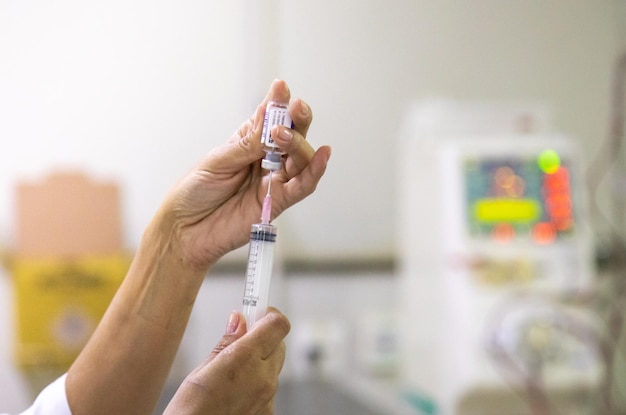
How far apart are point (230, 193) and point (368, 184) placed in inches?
49.4

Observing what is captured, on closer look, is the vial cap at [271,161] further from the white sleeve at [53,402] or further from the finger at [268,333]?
the white sleeve at [53,402]

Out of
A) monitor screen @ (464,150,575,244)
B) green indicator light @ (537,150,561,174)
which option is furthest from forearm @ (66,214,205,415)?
green indicator light @ (537,150,561,174)

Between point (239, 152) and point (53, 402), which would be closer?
point (239, 152)

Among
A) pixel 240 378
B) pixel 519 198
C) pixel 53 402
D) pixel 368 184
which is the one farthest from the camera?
pixel 368 184

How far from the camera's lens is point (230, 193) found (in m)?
0.99

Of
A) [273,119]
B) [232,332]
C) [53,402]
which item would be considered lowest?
[53,402]

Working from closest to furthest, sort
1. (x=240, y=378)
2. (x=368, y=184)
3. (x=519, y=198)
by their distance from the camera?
(x=240, y=378) < (x=519, y=198) < (x=368, y=184)

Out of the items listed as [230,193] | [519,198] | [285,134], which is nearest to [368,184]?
[519,198]

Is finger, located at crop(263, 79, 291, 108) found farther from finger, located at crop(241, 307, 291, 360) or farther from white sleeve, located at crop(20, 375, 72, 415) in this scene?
white sleeve, located at crop(20, 375, 72, 415)

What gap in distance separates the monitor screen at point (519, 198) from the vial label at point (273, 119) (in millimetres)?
958

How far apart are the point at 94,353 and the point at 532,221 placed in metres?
1.11

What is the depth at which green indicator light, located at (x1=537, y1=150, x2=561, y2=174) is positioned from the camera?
181 centimetres

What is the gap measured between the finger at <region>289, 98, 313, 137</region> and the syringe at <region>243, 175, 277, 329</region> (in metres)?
0.13

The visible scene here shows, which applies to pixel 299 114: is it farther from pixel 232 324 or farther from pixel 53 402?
pixel 53 402
